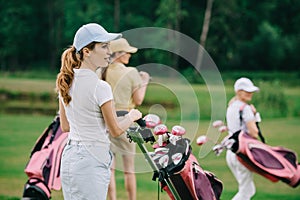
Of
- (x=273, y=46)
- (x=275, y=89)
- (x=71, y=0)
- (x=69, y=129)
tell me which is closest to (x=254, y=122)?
(x=69, y=129)

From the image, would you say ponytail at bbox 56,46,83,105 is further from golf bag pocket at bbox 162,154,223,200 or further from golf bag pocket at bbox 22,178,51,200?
golf bag pocket at bbox 22,178,51,200

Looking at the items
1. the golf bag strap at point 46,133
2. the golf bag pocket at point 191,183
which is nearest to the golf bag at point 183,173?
the golf bag pocket at point 191,183

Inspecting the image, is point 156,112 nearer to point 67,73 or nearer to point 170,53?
point 67,73

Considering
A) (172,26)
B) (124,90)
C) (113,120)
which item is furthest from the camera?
(172,26)

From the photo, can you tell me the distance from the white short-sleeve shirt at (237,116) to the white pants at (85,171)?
6.02 feet

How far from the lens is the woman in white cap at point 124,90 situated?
167 inches

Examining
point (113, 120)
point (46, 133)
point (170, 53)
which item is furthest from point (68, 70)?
point (170, 53)

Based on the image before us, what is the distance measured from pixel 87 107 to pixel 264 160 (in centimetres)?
191

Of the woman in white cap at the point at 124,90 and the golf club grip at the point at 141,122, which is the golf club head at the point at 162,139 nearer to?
the golf club grip at the point at 141,122

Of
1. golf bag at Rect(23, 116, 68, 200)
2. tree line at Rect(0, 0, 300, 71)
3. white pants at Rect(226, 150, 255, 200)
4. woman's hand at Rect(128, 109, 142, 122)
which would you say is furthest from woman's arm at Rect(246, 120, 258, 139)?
tree line at Rect(0, 0, 300, 71)

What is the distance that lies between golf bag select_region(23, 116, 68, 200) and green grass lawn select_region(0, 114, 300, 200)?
91 centimetres

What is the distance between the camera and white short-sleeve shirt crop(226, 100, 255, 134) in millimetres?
4520

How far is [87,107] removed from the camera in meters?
2.83

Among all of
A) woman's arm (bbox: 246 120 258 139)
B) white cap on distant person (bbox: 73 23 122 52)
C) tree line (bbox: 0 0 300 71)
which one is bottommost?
tree line (bbox: 0 0 300 71)
